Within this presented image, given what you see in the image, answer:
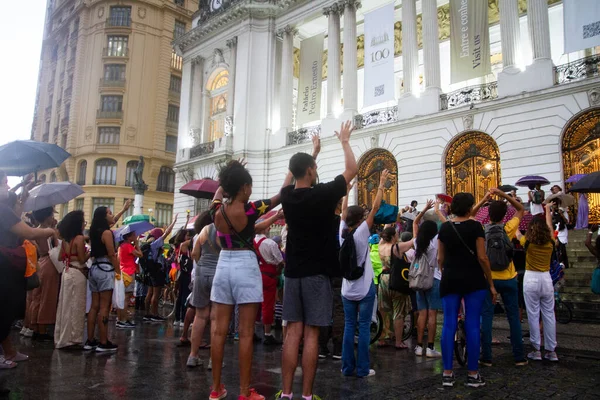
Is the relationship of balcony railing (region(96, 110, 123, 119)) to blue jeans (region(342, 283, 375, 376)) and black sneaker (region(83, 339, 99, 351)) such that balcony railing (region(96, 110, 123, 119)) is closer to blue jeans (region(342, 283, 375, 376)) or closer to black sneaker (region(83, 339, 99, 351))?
black sneaker (region(83, 339, 99, 351))

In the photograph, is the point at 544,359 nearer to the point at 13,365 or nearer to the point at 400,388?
the point at 400,388

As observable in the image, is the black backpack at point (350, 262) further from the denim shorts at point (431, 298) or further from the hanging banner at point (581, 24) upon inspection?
the hanging banner at point (581, 24)

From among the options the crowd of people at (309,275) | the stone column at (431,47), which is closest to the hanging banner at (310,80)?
the stone column at (431,47)

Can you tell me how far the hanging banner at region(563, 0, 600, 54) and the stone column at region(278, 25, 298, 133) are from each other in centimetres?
1463

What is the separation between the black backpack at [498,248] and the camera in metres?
5.46

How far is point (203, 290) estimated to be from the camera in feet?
17.3

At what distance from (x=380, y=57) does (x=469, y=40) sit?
11.9 feet

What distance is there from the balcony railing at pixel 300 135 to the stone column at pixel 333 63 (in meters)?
1.42

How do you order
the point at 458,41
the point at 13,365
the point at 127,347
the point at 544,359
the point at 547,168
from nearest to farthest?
the point at 13,365, the point at 544,359, the point at 127,347, the point at 547,168, the point at 458,41

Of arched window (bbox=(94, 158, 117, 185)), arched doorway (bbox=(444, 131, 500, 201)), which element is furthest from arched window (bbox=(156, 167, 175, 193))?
arched doorway (bbox=(444, 131, 500, 201))

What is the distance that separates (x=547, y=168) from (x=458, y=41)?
20.2 ft

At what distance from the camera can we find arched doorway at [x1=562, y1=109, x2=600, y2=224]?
15.1 metres

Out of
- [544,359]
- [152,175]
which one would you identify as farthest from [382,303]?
[152,175]

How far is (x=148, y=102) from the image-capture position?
41000 millimetres
